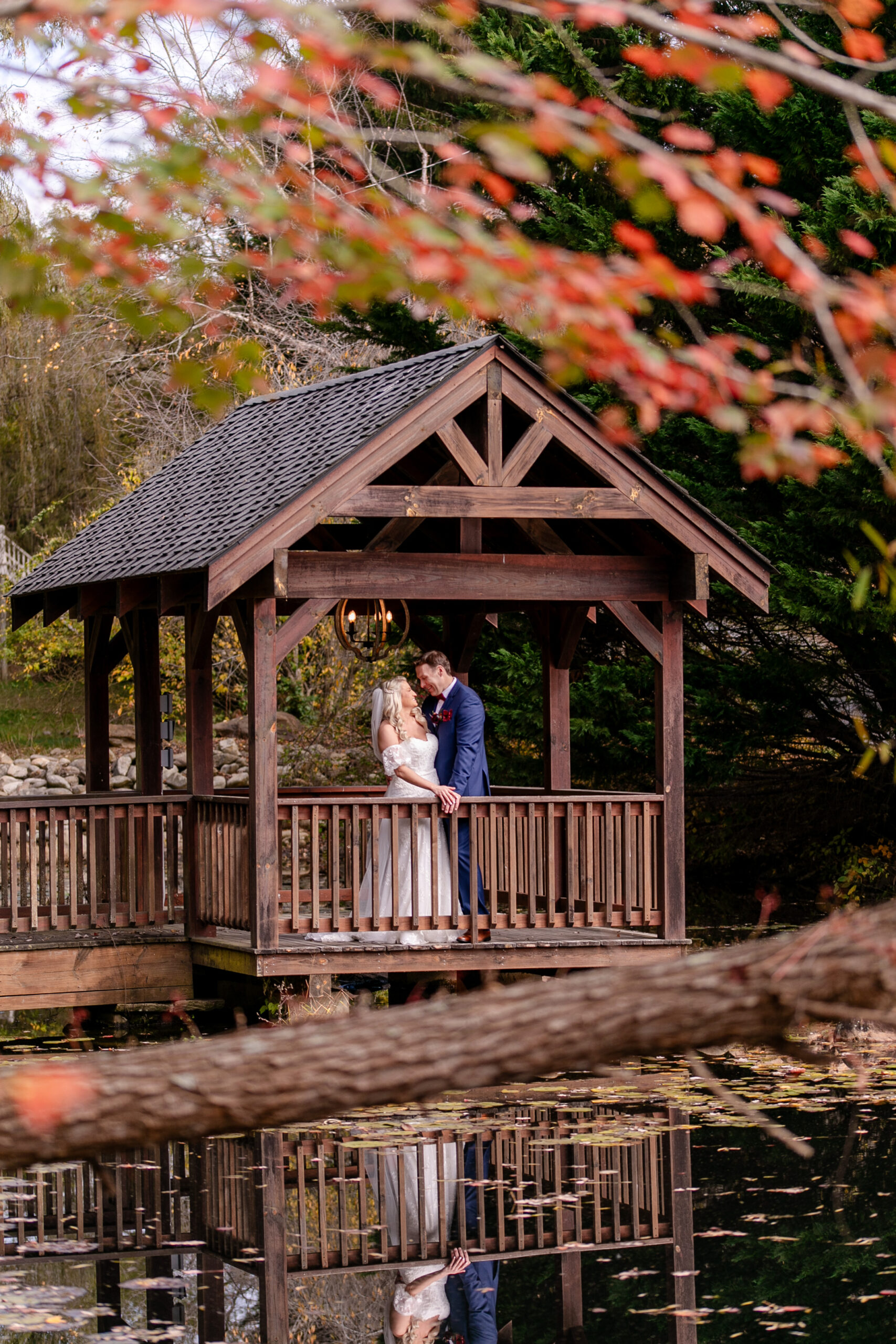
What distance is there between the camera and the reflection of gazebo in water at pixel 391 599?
1187 centimetres

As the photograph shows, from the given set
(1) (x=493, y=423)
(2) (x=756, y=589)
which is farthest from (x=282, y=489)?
(2) (x=756, y=589)

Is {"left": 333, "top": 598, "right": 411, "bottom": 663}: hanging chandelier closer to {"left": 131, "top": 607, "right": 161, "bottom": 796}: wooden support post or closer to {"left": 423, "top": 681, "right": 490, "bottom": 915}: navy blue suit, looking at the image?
{"left": 423, "top": 681, "right": 490, "bottom": 915}: navy blue suit

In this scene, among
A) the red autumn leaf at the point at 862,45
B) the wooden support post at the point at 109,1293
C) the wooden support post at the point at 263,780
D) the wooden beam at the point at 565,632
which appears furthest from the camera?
the wooden beam at the point at 565,632

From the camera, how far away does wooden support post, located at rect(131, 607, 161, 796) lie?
14.8 meters

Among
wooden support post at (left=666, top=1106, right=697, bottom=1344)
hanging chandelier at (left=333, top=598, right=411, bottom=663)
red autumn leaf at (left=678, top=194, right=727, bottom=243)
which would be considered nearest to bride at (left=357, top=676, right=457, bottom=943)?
hanging chandelier at (left=333, top=598, right=411, bottom=663)

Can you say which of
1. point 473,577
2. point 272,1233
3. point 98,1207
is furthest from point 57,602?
point 272,1233

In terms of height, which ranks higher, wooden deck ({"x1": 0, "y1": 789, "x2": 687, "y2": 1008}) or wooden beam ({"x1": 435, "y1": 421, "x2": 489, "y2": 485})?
wooden beam ({"x1": 435, "y1": 421, "x2": 489, "y2": 485})

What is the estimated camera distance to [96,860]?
13.2 m

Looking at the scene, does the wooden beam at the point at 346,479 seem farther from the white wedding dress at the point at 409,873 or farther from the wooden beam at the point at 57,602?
the wooden beam at the point at 57,602

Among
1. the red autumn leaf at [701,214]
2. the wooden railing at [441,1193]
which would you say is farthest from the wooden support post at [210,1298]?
the red autumn leaf at [701,214]

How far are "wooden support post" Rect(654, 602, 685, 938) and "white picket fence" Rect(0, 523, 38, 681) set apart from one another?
63.6 ft

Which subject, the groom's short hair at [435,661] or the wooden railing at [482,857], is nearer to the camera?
the wooden railing at [482,857]

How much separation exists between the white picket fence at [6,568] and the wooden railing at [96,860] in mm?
17544

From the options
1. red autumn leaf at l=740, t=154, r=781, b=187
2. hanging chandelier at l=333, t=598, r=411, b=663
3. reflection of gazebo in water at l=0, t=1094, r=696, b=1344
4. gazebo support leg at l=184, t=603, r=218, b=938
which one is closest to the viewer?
red autumn leaf at l=740, t=154, r=781, b=187
